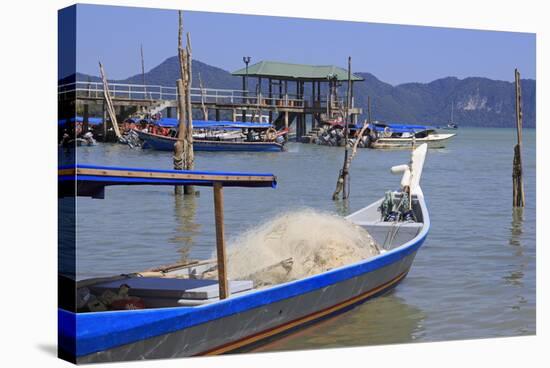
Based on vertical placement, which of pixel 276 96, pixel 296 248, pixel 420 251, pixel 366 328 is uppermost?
pixel 276 96

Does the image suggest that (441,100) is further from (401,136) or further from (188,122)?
(188,122)

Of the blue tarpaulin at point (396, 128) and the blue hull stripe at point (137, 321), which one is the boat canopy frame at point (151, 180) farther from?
the blue tarpaulin at point (396, 128)

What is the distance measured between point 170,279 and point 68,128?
1.70 metres

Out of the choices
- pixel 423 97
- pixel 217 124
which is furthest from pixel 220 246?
pixel 217 124

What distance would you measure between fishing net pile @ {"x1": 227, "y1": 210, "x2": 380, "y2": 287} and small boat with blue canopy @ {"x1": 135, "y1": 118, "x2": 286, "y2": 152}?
19306 mm

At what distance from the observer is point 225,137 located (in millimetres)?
32344

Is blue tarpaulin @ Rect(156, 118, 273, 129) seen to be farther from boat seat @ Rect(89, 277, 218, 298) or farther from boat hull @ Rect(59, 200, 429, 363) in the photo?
boat seat @ Rect(89, 277, 218, 298)

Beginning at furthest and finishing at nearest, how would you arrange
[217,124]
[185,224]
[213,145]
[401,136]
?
[401,136] → [213,145] → [217,124] → [185,224]

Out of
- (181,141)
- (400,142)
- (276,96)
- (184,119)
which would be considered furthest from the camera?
(400,142)

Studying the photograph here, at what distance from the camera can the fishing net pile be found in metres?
9.48

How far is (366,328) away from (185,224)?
647 centimetres

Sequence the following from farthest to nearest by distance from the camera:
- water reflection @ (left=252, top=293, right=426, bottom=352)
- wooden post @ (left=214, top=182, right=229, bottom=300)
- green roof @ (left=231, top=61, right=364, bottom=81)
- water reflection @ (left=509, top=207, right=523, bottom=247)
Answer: green roof @ (left=231, top=61, right=364, bottom=81)
water reflection @ (left=509, top=207, right=523, bottom=247)
water reflection @ (left=252, top=293, right=426, bottom=352)
wooden post @ (left=214, top=182, right=229, bottom=300)

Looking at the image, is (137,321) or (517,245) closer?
(137,321)

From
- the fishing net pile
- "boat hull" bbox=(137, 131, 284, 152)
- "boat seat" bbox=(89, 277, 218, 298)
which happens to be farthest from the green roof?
"boat seat" bbox=(89, 277, 218, 298)
